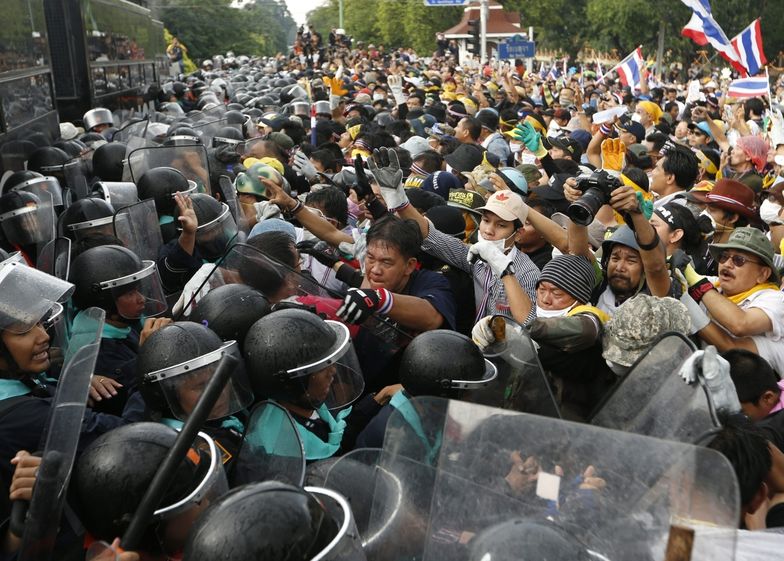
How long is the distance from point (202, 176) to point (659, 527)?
20.5ft

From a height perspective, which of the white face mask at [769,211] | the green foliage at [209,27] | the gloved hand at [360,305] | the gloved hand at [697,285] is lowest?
the white face mask at [769,211]

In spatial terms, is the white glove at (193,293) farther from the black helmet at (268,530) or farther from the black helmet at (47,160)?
the black helmet at (47,160)

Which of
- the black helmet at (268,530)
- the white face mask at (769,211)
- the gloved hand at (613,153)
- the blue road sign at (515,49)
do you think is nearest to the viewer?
the black helmet at (268,530)

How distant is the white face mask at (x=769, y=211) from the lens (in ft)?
21.4

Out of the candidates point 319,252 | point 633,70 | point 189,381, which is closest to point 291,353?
point 189,381

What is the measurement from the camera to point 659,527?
1473mm

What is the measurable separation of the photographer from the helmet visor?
8.02 feet

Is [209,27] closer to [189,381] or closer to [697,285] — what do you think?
[697,285]

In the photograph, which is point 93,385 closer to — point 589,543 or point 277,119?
point 589,543

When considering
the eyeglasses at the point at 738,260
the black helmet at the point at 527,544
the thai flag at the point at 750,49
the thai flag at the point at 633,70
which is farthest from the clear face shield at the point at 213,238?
the thai flag at the point at 633,70

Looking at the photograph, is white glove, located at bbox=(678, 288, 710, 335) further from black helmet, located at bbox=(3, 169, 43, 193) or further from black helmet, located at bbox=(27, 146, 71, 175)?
black helmet, located at bbox=(27, 146, 71, 175)

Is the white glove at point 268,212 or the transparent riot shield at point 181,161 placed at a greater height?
the transparent riot shield at point 181,161

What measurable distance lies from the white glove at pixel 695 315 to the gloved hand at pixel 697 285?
38 millimetres

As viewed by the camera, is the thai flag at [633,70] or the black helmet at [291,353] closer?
the black helmet at [291,353]
